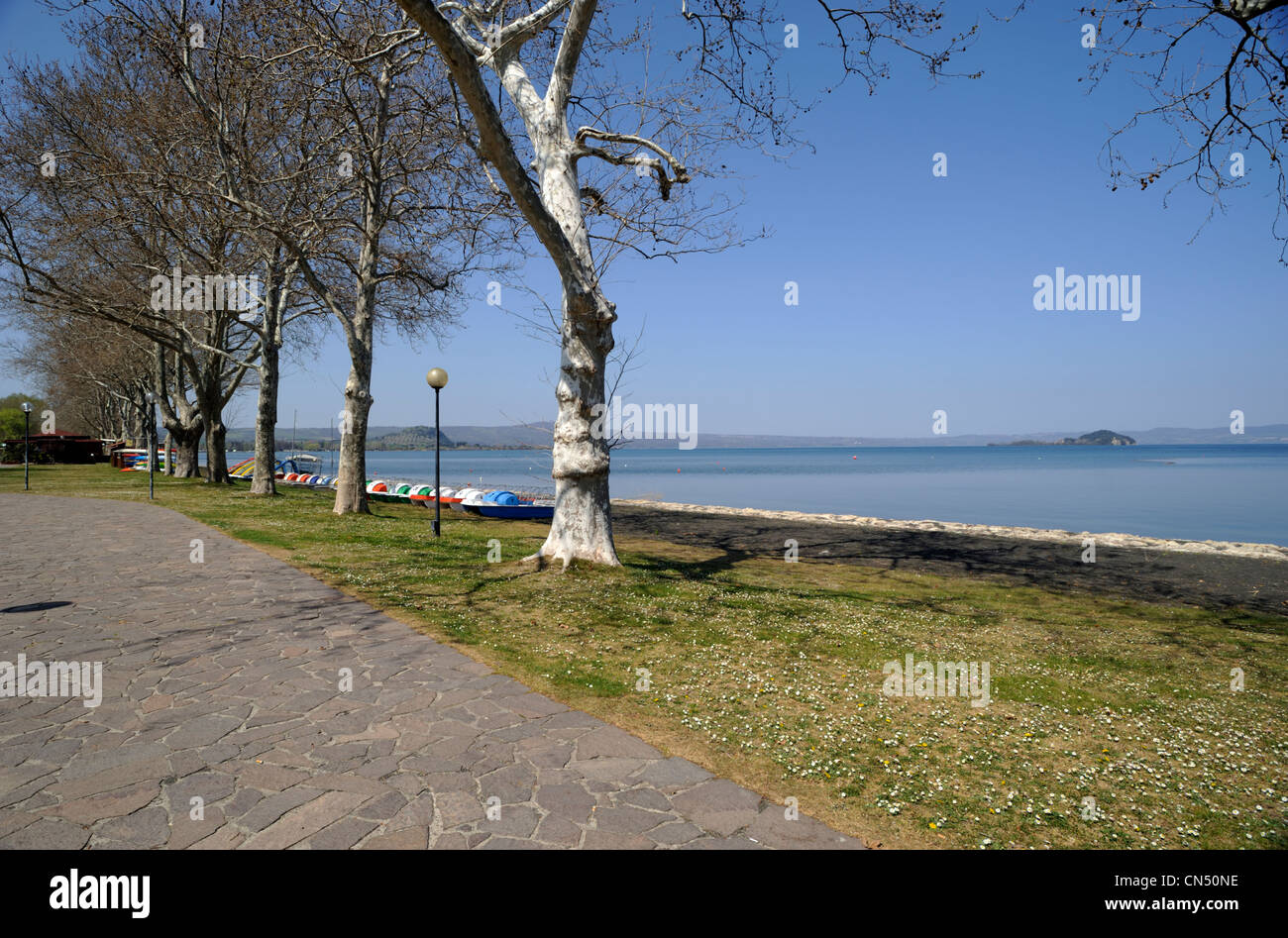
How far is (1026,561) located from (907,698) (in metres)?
13.8

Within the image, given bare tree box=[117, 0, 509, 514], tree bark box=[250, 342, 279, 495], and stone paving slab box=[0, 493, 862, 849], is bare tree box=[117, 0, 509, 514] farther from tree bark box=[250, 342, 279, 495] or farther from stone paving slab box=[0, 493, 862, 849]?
stone paving slab box=[0, 493, 862, 849]

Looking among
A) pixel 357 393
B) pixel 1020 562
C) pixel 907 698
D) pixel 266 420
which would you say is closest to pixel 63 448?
pixel 266 420

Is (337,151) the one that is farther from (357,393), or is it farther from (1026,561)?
(1026,561)

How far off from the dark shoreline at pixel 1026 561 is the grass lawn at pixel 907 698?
2121mm

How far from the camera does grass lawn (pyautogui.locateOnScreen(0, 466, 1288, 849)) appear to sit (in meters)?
4.23

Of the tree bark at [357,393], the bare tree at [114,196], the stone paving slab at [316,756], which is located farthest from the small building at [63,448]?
the stone paving slab at [316,756]

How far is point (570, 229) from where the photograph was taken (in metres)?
10.4

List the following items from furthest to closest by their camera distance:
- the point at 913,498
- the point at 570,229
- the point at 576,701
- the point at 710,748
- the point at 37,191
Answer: the point at 913,498
the point at 37,191
the point at 570,229
the point at 576,701
the point at 710,748

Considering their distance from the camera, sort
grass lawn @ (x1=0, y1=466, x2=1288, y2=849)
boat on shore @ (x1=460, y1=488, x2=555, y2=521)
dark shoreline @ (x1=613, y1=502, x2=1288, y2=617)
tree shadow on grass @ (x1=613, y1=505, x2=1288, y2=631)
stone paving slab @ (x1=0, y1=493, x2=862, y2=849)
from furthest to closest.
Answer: boat on shore @ (x1=460, y1=488, x2=555, y2=521), dark shoreline @ (x1=613, y1=502, x2=1288, y2=617), tree shadow on grass @ (x1=613, y1=505, x2=1288, y2=631), grass lawn @ (x1=0, y1=466, x2=1288, y2=849), stone paving slab @ (x1=0, y1=493, x2=862, y2=849)

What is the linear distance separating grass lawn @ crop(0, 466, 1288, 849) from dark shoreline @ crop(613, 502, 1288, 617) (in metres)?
2.12

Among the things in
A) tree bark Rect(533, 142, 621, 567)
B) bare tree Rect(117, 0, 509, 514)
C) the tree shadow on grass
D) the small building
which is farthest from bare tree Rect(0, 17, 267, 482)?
the small building
